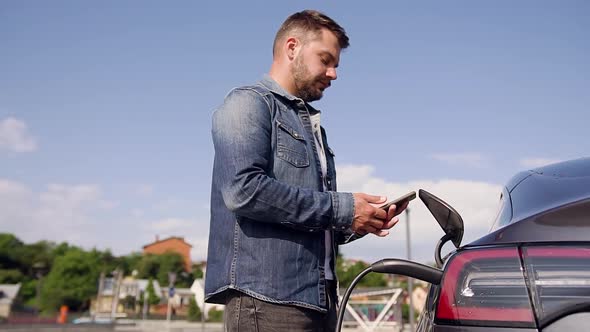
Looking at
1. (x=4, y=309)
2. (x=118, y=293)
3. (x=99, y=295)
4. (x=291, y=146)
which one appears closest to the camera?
(x=291, y=146)

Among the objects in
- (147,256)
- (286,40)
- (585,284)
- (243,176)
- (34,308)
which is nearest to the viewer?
(585,284)

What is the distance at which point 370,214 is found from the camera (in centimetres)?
209

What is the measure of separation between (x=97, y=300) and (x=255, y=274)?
103m

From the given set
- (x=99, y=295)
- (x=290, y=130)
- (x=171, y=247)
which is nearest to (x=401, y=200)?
(x=290, y=130)

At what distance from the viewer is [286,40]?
8.08ft

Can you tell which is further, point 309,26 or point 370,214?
point 309,26

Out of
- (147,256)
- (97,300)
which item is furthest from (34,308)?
(147,256)

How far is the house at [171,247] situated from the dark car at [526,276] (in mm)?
123953

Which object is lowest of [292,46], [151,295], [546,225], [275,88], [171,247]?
[546,225]

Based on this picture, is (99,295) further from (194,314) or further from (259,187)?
(259,187)

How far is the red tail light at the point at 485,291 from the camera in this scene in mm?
1456

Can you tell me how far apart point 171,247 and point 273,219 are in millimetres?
128432

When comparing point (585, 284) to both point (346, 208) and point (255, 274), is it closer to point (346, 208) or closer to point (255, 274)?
point (346, 208)

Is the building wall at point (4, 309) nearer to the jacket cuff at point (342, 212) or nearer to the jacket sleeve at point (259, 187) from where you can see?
the jacket sleeve at point (259, 187)
